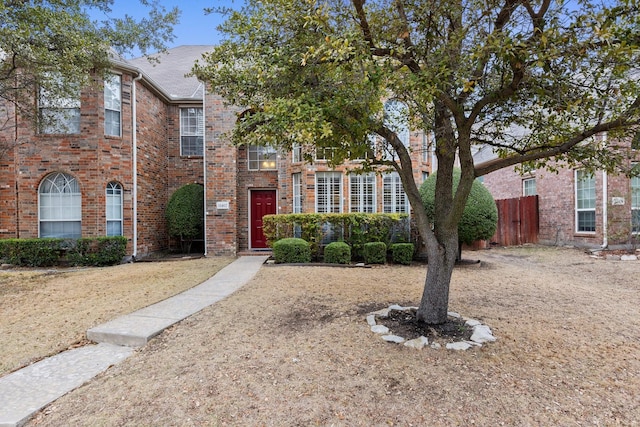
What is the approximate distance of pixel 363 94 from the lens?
3490 millimetres

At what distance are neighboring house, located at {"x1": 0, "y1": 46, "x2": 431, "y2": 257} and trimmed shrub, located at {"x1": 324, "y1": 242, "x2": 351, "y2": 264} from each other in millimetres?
1998

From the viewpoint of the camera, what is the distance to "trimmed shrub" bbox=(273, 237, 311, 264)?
909 centimetres

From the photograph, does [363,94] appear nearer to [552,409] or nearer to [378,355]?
[378,355]

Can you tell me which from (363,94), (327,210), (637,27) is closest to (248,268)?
(327,210)

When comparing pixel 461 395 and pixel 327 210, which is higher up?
pixel 327 210

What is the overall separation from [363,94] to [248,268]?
20.3 feet

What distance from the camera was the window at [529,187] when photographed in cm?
1433

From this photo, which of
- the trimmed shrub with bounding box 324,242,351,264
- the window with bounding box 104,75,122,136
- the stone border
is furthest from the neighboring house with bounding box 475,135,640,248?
the window with bounding box 104,75,122,136

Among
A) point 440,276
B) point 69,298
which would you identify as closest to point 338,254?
point 440,276

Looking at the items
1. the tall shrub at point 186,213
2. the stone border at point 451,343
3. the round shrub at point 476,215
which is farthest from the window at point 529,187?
the tall shrub at point 186,213

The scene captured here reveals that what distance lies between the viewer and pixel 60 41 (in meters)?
7.27

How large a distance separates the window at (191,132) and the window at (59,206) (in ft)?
12.5

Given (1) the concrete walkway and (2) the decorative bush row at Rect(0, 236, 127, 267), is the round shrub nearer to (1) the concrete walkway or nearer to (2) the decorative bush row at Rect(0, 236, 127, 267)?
(1) the concrete walkway

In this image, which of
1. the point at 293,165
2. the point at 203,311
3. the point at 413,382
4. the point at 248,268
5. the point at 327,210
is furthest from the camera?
the point at 293,165
